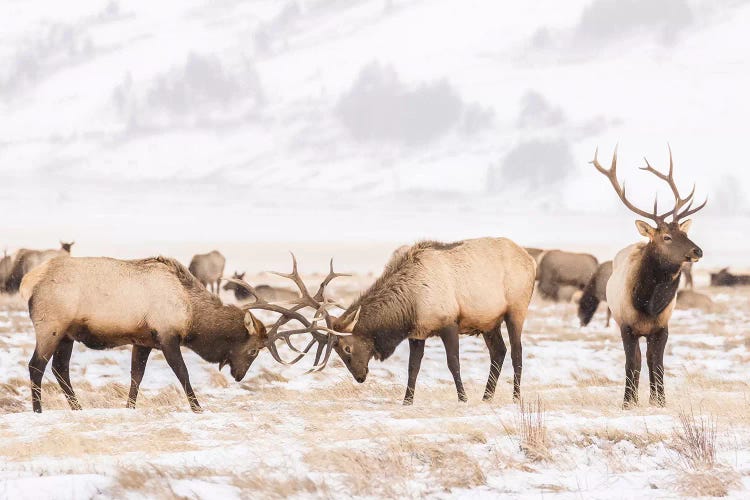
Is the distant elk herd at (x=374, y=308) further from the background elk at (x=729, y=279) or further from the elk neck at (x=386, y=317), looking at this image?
the background elk at (x=729, y=279)

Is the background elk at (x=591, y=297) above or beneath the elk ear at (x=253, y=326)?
beneath

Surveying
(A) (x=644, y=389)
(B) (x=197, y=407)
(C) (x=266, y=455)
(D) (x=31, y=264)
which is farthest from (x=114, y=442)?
(D) (x=31, y=264)

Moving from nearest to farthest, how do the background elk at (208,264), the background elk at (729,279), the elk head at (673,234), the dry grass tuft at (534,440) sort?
the dry grass tuft at (534,440)
the elk head at (673,234)
the background elk at (208,264)
the background elk at (729,279)

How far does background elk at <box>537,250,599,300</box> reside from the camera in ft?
100

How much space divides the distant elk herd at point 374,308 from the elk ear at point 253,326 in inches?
0.5

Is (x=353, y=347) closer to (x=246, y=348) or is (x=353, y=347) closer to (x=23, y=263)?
(x=246, y=348)

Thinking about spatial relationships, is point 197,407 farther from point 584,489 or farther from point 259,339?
point 584,489

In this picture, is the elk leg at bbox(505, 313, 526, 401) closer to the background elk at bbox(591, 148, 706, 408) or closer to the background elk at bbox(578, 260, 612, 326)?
the background elk at bbox(591, 148, 706, 408)

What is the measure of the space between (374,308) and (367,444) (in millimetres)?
3957

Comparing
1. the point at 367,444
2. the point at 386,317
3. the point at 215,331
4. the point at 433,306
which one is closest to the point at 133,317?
the point at 215,331

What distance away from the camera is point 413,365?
10.8 m

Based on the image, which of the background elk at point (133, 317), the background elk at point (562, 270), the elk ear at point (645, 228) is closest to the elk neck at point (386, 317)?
the background elk at point (133, 317)

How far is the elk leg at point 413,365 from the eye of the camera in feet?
34.5

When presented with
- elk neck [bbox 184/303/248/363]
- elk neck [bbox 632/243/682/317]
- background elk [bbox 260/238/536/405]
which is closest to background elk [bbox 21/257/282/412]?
elk neck [bbox 184/303/248/363]
